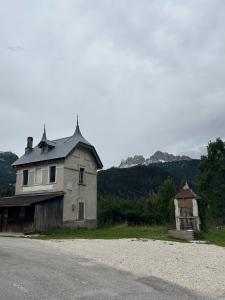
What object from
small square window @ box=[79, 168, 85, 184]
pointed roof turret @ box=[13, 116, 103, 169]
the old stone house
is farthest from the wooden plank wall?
pointed roof turret @ box=[13, 116, 103, 169]

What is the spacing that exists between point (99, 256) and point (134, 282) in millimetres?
4586

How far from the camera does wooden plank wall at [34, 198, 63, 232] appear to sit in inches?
1123

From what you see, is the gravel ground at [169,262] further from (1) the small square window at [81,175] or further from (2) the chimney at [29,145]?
(2) the chimney at [29,145]

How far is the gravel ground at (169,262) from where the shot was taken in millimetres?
9867

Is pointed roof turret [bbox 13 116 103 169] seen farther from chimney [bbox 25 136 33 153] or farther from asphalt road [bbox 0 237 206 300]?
asphalt road [bbox 0 237 206 300]

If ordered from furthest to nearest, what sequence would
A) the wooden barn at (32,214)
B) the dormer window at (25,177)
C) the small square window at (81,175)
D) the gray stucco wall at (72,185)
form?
the dormer window at (25,177) → the small square window at (81,175) → the gray stucco wall at (72,185) → the wooden barn at (32,214)

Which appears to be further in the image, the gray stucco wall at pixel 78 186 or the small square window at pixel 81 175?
the small square window at pixel 81 175

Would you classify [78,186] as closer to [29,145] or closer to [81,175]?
[81,175]

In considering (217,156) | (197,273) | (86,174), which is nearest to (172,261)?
(197,273)

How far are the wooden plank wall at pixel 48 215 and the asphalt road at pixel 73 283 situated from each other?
55.1ft

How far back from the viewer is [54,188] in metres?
31.4

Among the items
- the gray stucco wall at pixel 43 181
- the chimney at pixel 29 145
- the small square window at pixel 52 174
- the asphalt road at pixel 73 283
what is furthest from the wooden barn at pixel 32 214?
the asphalt road at pixel 73 283

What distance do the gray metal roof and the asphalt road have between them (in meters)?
20.6

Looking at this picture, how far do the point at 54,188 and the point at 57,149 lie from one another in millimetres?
4135
